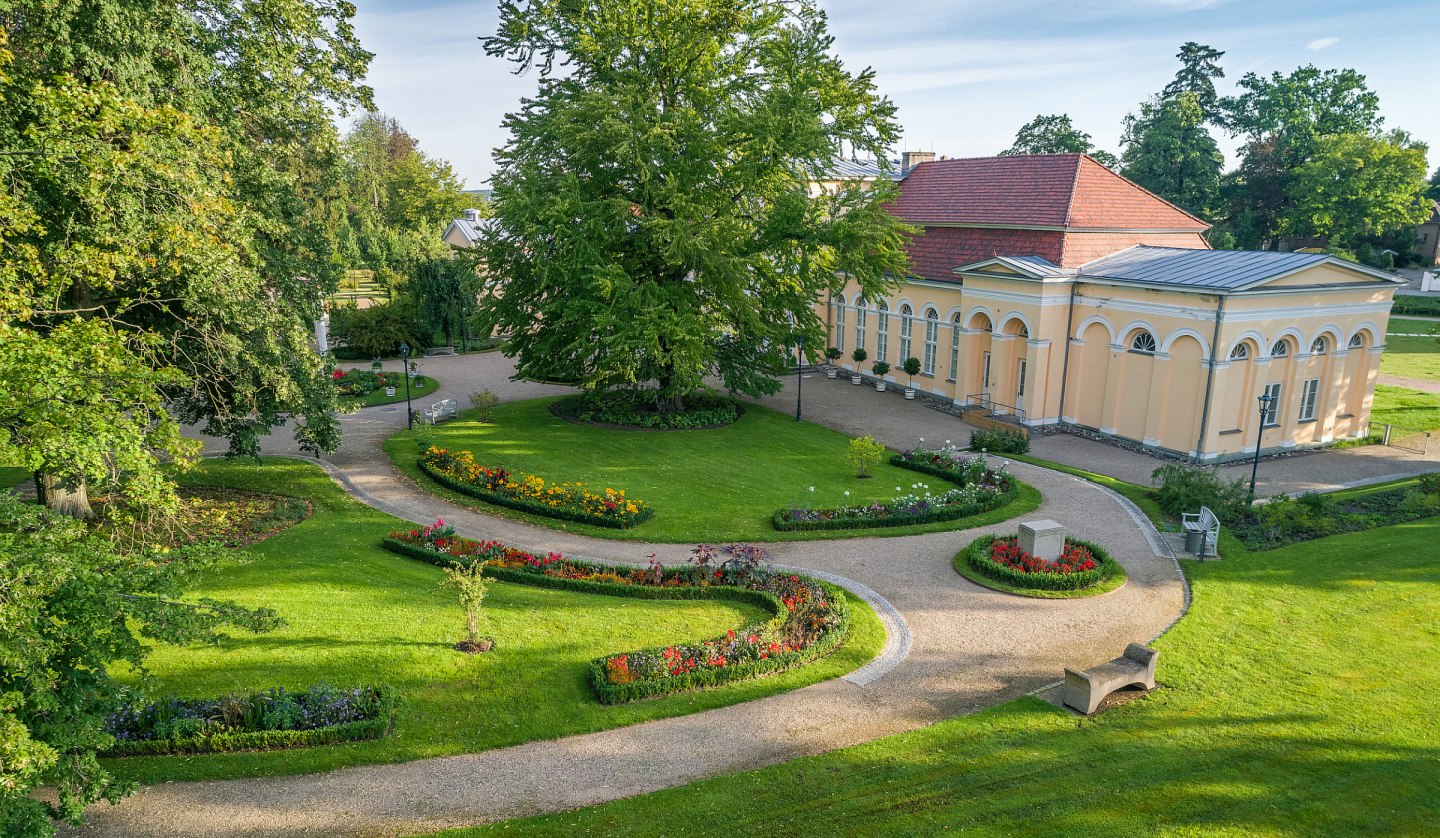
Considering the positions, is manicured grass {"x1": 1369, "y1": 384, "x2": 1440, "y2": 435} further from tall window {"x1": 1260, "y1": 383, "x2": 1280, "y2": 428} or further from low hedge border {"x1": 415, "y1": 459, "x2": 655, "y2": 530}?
low hedge border {"x1": 415, "y1": 459, "x2": 655, "y2": 530}

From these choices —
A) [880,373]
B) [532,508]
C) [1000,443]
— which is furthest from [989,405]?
[532,508]

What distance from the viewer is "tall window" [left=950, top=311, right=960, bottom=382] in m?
35.3

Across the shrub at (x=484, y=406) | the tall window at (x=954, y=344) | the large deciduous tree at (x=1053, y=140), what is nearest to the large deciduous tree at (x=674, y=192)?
the shrub at (x=484, y=406)

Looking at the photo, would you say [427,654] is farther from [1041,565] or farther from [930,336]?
[930,336]

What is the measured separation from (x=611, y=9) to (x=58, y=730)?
25518mm

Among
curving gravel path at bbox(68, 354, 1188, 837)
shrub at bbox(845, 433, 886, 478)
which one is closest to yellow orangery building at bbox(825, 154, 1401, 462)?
curving gravel path at bbox(68, 354, 1188, 837)

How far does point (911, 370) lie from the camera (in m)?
36.8

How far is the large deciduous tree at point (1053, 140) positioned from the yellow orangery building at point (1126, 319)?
35.3 meters

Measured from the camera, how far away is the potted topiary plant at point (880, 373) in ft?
126

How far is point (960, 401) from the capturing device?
34.7m

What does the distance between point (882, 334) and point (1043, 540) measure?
2217cm

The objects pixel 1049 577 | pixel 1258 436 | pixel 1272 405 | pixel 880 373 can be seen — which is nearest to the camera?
pixel 1049 577

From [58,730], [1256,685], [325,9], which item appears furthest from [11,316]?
[1256,685]

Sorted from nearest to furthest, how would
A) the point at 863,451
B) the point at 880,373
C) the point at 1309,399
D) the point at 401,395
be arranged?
the point at 863,451 → the point at 1309,399 → the point at 401,395 → the point at 880,373
